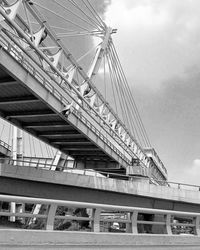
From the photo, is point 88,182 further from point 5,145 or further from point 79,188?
point 5,145

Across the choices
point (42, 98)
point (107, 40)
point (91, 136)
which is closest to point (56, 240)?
point (42, 98)

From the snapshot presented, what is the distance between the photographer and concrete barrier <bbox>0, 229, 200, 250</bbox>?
22.5 feet

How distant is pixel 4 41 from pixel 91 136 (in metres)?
17.1

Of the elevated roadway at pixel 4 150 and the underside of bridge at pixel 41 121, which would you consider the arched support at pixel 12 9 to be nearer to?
the underside of bridge at pixel 41 121

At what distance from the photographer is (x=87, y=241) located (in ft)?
26.3

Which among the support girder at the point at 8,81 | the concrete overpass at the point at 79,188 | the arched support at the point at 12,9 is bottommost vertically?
the concrete overpass at the point at 79,188

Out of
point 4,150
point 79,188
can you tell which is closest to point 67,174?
point 79,188

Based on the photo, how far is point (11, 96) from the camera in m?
26.4

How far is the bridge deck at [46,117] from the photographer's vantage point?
22.6m

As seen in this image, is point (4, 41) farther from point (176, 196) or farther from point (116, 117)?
point (116, 117)

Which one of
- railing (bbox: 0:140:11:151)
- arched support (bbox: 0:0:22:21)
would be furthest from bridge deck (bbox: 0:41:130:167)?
railing (bbox: 0:140:11:151)

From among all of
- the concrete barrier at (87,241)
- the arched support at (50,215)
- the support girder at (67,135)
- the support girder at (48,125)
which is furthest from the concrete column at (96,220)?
the support girder at (67,135)

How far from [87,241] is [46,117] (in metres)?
23.6

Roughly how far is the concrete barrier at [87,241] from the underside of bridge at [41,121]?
15469 millimetres
